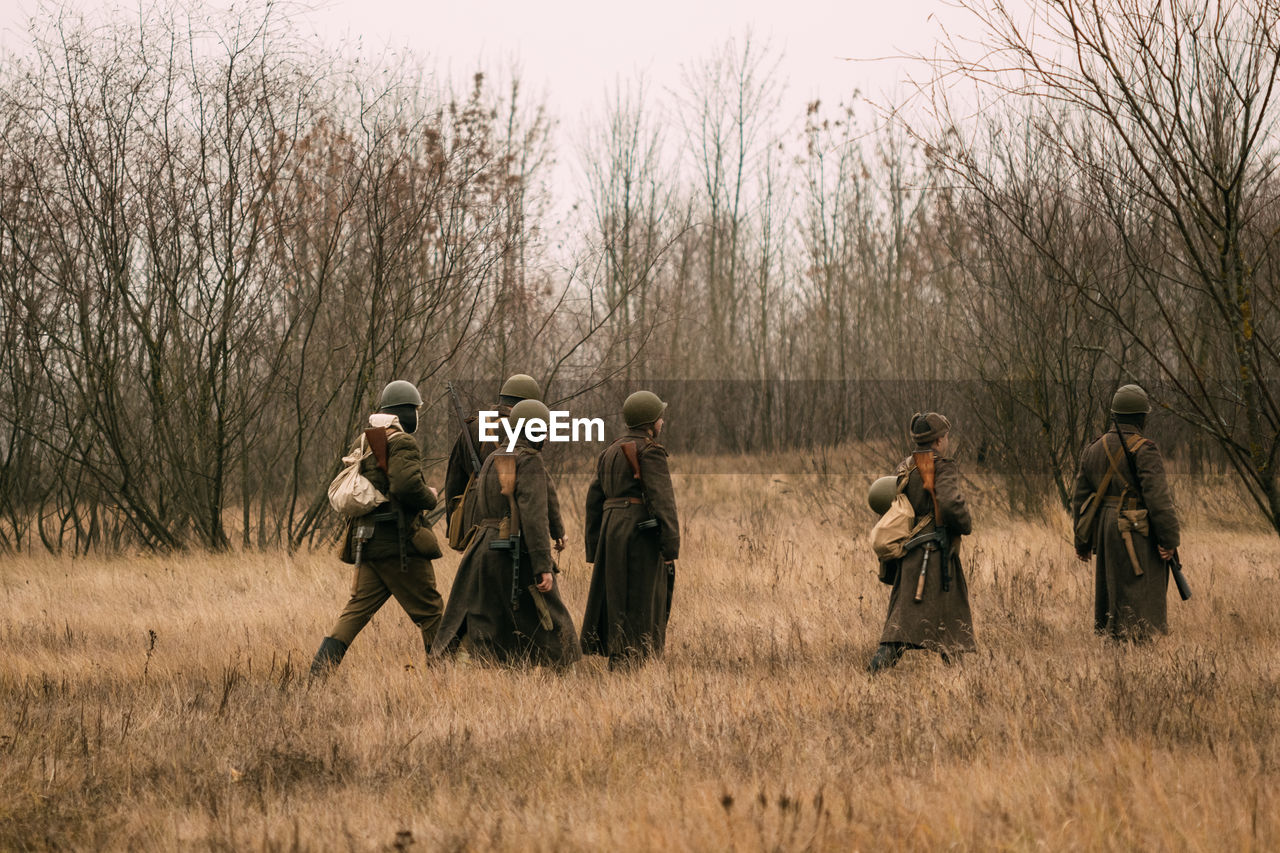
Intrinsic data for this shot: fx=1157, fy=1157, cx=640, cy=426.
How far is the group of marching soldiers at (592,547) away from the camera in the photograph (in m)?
6.88

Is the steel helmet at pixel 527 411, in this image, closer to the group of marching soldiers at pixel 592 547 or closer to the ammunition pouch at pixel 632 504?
the group of marching soldiers at pixel 592 547

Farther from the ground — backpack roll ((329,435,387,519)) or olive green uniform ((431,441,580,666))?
backpack roll ((329,435,387,519))

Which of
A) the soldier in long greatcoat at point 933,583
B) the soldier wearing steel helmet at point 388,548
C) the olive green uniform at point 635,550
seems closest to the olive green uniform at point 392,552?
the soldier wearing steel helmet at point 388,548

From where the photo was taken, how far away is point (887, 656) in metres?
7.06

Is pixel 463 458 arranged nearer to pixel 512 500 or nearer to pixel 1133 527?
pixel 512 500

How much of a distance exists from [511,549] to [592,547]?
0.88 m

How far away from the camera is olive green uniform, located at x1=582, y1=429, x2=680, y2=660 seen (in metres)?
7.18

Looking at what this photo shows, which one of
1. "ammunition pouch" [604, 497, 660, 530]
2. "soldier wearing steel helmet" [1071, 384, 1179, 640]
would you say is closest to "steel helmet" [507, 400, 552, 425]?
"ammunition pouch" [604, 497, 660, 530]

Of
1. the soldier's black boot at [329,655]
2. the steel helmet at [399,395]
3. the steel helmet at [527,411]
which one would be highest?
the steel helmet at [399,395]

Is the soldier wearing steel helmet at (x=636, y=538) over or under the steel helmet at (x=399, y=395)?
under

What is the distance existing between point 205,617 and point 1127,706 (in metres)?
6.98

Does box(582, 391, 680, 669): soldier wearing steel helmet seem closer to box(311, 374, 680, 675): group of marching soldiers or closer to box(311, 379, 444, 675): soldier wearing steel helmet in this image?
box(311, 374, 680, 675): group of marching soldiers

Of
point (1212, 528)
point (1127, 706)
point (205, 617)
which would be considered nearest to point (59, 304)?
point (205, 617)

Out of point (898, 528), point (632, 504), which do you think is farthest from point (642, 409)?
point (898, 528)
